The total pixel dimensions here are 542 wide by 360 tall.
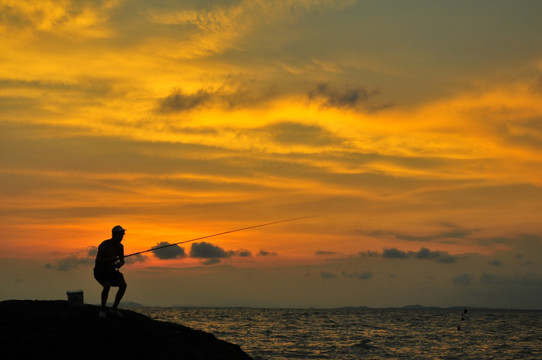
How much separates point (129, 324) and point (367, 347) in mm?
28834

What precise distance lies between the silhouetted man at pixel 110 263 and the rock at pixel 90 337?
804mm

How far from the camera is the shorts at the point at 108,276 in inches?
571

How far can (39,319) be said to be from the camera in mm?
14469

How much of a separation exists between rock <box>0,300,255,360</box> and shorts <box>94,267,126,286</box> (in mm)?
1007

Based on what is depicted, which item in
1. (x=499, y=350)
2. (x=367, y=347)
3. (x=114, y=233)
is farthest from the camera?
(x=499, y=350)

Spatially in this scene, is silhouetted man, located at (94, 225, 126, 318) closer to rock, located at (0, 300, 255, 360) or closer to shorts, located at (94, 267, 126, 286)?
shorts, located at (94, 267, 126, 286)

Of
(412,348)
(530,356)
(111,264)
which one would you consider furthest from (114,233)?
(530,356)

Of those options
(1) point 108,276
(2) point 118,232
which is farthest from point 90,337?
(2) point 118,232

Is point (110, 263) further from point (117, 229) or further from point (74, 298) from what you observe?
point (74, 298)

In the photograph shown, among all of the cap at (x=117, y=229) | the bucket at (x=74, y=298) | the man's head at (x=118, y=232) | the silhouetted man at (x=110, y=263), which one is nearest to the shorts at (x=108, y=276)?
the silhouetted man at (x=110, y=263)

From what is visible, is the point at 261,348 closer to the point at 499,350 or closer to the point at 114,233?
the point at 499,350

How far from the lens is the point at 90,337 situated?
1348 centimetres

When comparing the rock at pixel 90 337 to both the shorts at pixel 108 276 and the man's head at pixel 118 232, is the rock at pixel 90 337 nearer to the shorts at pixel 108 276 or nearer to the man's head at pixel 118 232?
the shorts at pixel 108 276

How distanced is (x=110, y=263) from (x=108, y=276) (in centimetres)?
34
